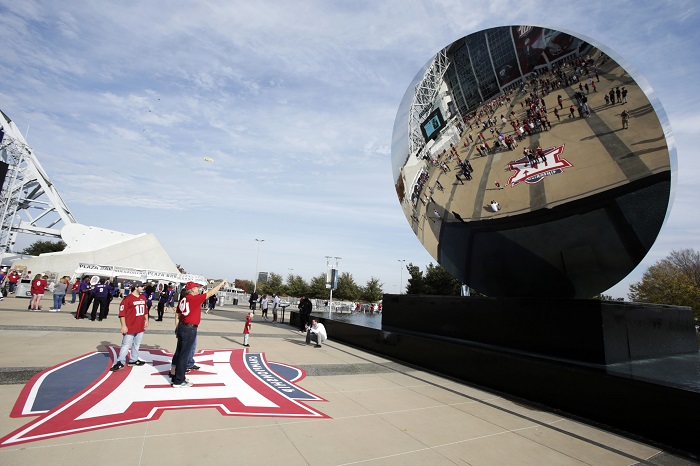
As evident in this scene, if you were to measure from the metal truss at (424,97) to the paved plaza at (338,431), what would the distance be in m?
5.89

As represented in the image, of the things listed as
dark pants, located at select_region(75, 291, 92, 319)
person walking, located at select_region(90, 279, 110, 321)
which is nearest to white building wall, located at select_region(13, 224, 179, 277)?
dark pants, located at select_region(75, 291, 92, 319)

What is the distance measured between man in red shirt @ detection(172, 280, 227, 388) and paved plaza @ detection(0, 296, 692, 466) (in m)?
0.34

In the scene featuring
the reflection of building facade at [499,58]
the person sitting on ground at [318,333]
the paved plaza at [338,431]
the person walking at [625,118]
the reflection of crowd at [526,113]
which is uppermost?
the reflection of building facade at [499,58]

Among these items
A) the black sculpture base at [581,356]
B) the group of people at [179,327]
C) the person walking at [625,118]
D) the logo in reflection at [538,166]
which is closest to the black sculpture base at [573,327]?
the black sculpture base at [581,356]

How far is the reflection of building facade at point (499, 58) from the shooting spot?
6.22 meters

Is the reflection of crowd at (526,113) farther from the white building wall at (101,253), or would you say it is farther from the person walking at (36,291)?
the white building wall at (101,253)

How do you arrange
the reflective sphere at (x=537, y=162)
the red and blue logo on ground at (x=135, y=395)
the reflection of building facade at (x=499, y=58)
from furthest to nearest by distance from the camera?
the reflection of building facade at (x=499, y=58), the reflective sphere at (x=537, y=162), the red and blue logo on ground at (x=135, y=395)

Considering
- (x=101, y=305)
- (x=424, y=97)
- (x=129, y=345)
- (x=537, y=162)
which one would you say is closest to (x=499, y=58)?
(x=424, y=97)

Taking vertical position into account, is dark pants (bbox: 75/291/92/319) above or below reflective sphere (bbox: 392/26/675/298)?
below

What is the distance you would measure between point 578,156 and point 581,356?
3.44 m

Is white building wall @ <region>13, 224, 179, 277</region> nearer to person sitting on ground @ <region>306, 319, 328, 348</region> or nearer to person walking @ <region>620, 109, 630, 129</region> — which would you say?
person sitting on ground @ <region>306, 319, 328, 348</region>

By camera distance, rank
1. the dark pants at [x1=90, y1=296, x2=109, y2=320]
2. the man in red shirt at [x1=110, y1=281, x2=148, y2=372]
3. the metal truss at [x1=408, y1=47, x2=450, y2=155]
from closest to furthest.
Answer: the man in red shirt at [x1=110, y1=281, x2=148, y2=372] < the metal truss at [x1=408, y1=47, x2=450, y2=155] < the dark pants at [x1=90, y1=296, x2=109, y2=320]

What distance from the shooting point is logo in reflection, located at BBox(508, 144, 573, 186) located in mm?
6348

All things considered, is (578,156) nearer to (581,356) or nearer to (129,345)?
(581,356)
